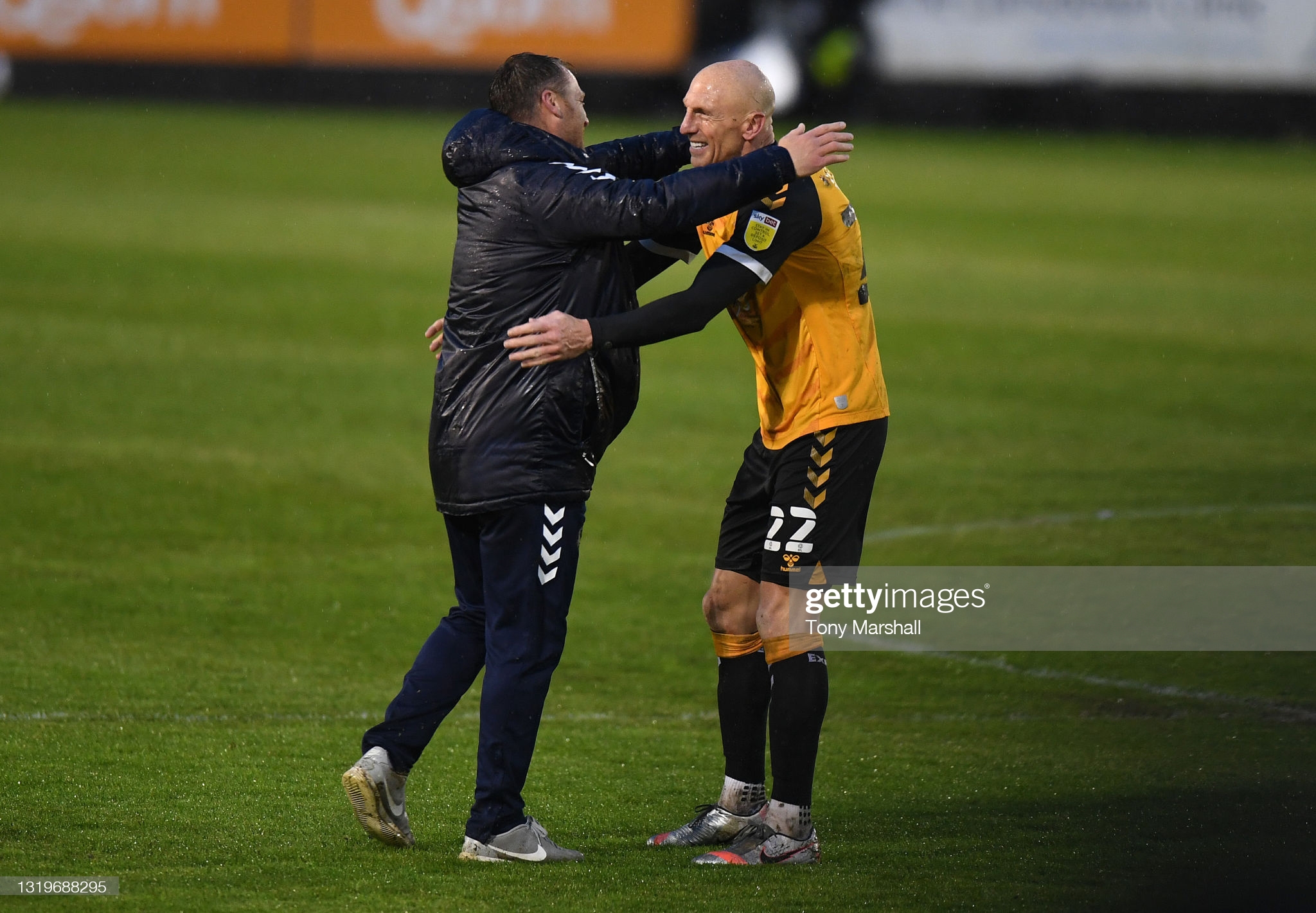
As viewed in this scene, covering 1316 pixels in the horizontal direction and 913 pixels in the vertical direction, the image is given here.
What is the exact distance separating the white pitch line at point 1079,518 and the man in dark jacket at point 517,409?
4.39m

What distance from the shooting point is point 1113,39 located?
29109 mm

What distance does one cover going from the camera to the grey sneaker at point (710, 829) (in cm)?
505

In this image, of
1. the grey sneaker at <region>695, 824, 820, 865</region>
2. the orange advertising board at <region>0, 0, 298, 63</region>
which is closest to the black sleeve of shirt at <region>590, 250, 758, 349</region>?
the grey sneaker at <region>695, 824, 820, 865</region>

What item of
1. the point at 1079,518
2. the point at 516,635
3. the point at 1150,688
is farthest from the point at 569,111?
the point at 1079,518

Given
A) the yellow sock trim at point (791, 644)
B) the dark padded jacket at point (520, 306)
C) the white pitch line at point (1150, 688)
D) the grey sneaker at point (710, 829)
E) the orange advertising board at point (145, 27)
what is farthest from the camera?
the orange advertising board at point (145, 27)

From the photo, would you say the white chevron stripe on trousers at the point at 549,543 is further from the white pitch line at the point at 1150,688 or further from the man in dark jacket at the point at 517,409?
the white pitch line at the point at 1150,688

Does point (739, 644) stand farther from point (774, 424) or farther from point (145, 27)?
point (145, 27)

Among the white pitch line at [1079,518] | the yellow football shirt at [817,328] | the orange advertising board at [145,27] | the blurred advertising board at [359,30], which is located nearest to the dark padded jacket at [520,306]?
the yellow football shirt at [817,328]

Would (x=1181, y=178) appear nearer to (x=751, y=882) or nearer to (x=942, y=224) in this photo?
(x=942, y=224)

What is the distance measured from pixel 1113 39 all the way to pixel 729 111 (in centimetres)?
2598

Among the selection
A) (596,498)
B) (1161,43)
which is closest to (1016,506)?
(596,498)

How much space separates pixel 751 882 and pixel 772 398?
4.50ft

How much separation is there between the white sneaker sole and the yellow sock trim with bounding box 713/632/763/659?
108cm

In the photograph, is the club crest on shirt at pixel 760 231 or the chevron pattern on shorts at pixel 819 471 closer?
the club crest on shirt at pixel 760 231
